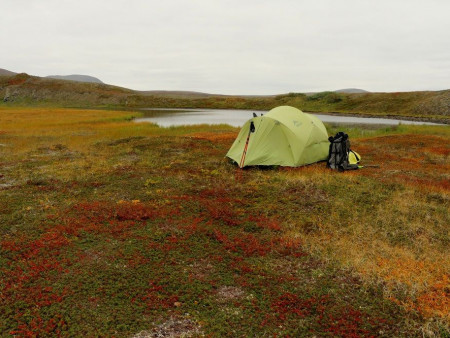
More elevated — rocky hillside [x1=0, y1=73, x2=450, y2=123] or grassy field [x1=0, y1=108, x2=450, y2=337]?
rocky hillside [x1=0, y1=73, x2=450, y2=123]

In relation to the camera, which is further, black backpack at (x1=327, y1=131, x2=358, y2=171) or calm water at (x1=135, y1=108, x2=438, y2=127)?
calm water at (x1=135, y1=108, x2=438, y2=127)

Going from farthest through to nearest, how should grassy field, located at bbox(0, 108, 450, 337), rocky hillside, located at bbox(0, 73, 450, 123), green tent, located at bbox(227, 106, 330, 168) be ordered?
rocky hillside, located at bbox(0, 73, 450, 123)
green tent, located at bbox(227, 106, 330, 168)
grassy field, located at bbox(0, 108, 450, 337)

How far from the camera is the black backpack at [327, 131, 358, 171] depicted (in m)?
17.4

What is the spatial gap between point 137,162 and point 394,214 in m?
14.7

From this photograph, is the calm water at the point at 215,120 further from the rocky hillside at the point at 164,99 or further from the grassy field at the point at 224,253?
the grassy field at the point at 224,253

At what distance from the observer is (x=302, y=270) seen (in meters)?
7.85

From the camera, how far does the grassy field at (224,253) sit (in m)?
6.09

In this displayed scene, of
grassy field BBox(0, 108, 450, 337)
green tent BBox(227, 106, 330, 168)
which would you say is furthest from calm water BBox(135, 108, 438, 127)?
grassy field BBox(0, 108, 450, 337)

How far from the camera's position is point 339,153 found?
17641 mm

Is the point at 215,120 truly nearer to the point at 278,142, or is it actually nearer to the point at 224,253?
the point at 278,142

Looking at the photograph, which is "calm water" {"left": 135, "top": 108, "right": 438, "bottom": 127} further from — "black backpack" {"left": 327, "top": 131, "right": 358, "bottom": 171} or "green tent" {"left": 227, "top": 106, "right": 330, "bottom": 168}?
"black backpack" {"left": 327, "top": 131, "right": 358, "bottom": 171}

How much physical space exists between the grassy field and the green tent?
1.04m

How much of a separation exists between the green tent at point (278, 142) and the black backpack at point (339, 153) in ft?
3.82

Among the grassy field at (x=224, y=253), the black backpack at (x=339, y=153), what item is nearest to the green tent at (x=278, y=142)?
the grassy field at (x=224, y=253)
